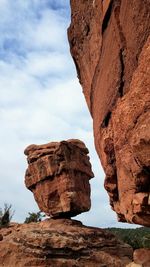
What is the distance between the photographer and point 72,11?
364 inches

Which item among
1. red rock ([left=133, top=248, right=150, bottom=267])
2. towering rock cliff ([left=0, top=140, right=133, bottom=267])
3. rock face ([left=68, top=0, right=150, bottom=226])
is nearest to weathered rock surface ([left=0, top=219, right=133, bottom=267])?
towering rock cliff ([left=0, top=140, right=133, bottom=267])

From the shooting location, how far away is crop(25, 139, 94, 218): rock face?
1022 inches

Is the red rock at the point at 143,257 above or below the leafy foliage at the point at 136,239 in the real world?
below

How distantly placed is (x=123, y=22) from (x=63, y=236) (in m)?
17.0

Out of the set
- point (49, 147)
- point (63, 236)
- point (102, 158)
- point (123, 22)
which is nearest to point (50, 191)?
point (49, 147)

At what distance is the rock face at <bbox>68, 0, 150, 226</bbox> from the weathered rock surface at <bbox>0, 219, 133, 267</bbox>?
1381cm

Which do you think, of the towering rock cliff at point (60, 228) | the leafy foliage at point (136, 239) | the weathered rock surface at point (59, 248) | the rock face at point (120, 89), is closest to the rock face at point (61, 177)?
the towering rock cliff at point (60, 228)

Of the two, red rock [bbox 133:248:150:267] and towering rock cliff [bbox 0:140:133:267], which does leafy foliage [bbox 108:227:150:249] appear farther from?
red rock [bbox 133:248:150:267]

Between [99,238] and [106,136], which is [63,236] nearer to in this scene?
[99,238]

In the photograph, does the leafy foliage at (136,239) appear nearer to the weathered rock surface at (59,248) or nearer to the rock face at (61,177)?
the weathered rock surface at (59,248)

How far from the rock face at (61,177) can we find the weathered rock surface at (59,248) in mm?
2254

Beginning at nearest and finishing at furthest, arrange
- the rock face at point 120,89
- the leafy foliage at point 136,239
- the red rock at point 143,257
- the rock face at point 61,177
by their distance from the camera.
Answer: the rock face at point 120,89 → the red rock at point 143,257 → the rock face at point 61,177 → the leafy foliage at point 136,239

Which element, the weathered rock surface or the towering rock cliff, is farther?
the towering rock cliff

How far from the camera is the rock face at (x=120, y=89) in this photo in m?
6.41
